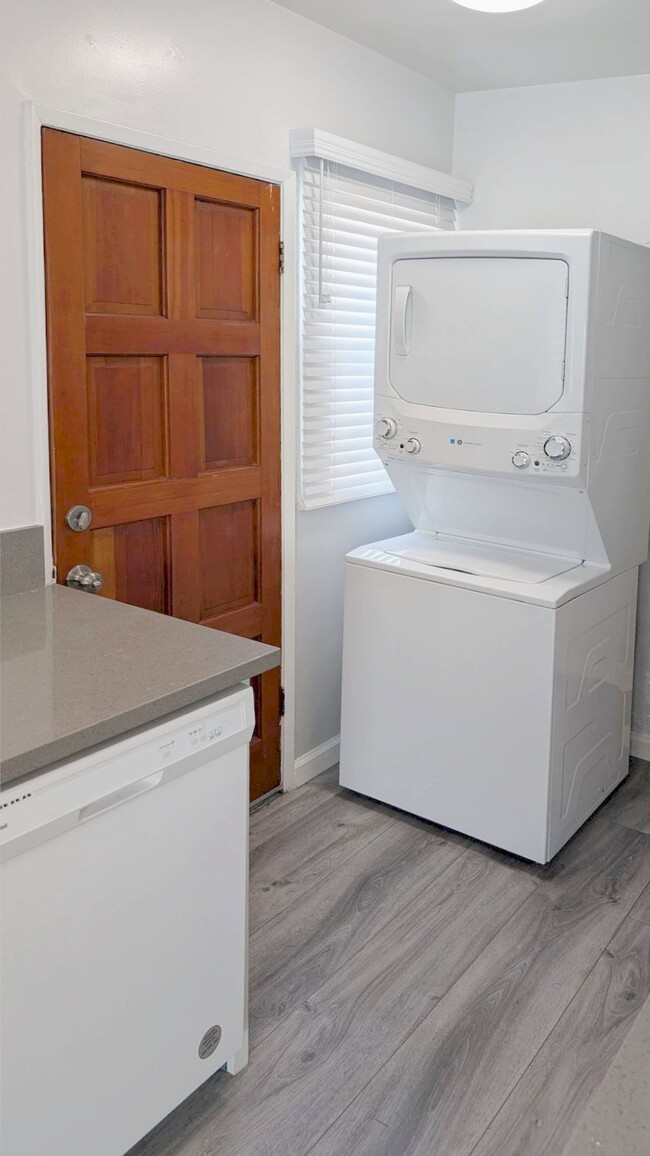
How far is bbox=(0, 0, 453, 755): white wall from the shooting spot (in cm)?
191

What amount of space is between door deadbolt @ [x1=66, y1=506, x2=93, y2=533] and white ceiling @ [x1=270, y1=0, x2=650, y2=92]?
1434 mm

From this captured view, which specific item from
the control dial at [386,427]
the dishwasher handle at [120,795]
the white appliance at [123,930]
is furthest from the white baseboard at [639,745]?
the dishwasher handle at [120,795]

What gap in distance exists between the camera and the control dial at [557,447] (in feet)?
7.84

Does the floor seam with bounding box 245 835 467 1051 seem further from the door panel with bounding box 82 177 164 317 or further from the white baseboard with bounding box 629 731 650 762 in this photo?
the door panel with bounding box 82 177 164 317

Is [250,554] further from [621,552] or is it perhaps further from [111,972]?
[111,972]

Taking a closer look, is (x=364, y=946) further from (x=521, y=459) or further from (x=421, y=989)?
(x=521, y=459)

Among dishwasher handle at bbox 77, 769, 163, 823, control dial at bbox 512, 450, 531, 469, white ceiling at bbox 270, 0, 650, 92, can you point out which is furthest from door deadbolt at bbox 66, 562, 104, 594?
white ceiling at bbox 270, 0, 650, 92

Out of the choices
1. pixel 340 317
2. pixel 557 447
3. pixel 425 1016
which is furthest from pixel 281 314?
pixel 425 1016

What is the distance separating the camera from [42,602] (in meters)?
1.97

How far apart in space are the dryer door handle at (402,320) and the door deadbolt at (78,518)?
39.8 inches

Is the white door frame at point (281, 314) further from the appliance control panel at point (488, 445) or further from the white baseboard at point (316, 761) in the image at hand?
the appliance control panel at point (488, 445)

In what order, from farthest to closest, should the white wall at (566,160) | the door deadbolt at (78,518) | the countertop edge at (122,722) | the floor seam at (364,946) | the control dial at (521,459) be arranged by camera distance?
the white wall at (566,160), the control dial at (521,459), the door deadbolt at (78,518), the floor seam at (364,946), the countertop edge at (122,722)

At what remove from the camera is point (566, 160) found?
312cm

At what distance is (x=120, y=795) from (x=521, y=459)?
1448mm
